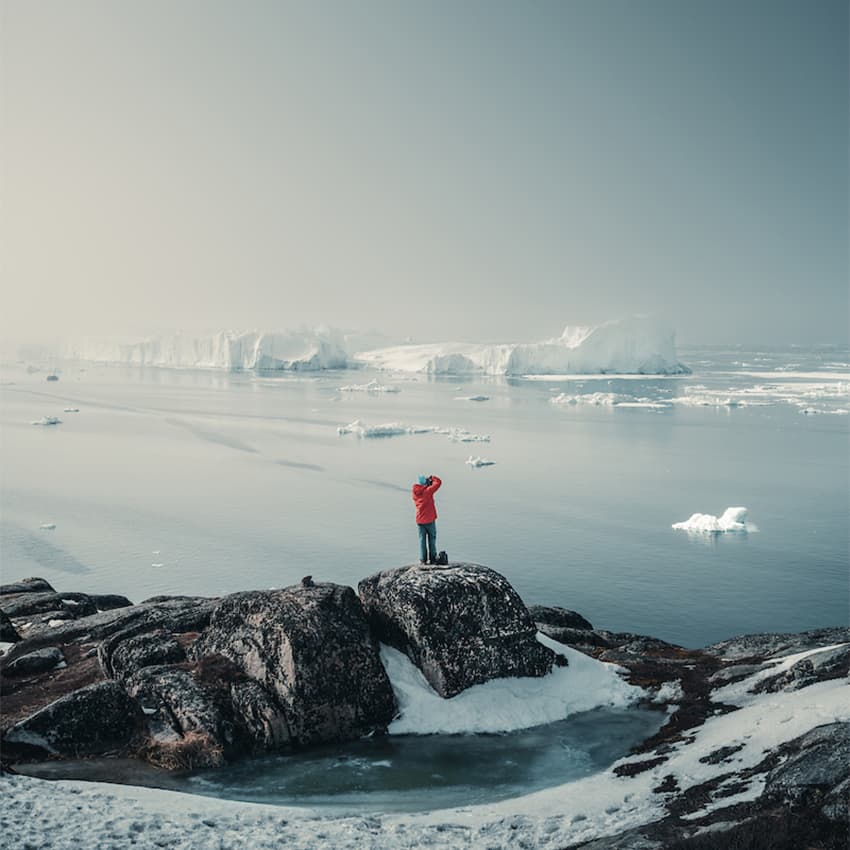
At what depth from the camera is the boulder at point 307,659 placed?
12.0m

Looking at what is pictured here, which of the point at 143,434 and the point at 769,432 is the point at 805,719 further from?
the point at 143,434

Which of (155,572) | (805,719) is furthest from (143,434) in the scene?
(805,719)

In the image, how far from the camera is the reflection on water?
10086 mm

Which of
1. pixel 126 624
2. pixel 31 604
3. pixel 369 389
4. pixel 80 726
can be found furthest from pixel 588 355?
pixel 80 726

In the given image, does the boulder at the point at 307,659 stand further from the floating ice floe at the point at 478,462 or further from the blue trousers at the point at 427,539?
the floating ice floe at the point at 478,462

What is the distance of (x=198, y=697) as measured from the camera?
11797 mm

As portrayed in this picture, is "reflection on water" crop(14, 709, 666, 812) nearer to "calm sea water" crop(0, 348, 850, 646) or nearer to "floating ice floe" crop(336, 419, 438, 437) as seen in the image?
"calm sea water" crop(0, 348, 850, 646)

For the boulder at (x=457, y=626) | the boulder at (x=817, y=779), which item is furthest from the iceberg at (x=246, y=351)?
the boulder at (x=817, y=779)

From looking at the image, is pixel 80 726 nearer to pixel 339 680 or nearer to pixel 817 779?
pixel 339 680

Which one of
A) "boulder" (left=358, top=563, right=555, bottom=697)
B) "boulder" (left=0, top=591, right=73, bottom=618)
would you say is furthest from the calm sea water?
"boulder" (left=358, top=563, right=555, bottom=697)

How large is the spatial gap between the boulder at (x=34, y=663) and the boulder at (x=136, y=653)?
132 centimetres

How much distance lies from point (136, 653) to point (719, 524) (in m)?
23.6

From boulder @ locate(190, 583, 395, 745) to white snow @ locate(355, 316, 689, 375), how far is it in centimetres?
10509

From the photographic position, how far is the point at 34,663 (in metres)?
14.4
